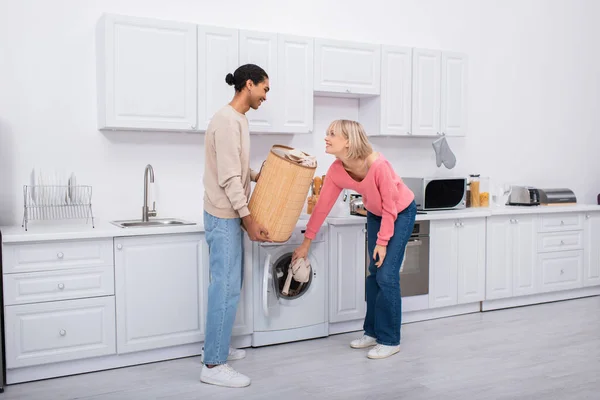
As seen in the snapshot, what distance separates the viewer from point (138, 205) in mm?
3795

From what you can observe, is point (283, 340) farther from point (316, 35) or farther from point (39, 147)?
point (316, 35)

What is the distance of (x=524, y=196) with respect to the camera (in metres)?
4.94

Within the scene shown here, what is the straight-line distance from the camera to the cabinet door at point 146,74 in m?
3.36

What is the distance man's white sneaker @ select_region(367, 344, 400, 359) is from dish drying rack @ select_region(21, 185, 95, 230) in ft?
5.67

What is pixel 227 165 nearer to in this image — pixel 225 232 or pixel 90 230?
pixel 225 232

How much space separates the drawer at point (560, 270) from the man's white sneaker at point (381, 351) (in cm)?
189

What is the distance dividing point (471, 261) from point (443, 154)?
0.84 metres

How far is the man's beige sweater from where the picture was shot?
286cm

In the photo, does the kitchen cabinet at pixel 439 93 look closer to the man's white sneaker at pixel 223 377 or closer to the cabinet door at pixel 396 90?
the cabinet door at pixel 396 90

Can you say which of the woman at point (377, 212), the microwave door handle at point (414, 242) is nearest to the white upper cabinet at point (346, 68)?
the woman at point (377, 212)

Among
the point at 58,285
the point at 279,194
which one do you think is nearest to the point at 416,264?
the point at 279,194

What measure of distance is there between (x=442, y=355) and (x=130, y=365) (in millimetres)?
1771

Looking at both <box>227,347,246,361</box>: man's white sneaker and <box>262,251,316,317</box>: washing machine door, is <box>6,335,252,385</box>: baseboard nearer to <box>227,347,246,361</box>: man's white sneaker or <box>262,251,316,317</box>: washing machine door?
<box>227,347,246,361</box>: man's white sneaker

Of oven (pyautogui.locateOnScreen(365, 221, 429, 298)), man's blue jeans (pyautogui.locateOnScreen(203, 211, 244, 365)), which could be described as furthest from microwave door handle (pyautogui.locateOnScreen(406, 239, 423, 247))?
man's blue jeans (pyautogui.locateOnScreen(203, 211, 244, 365))
